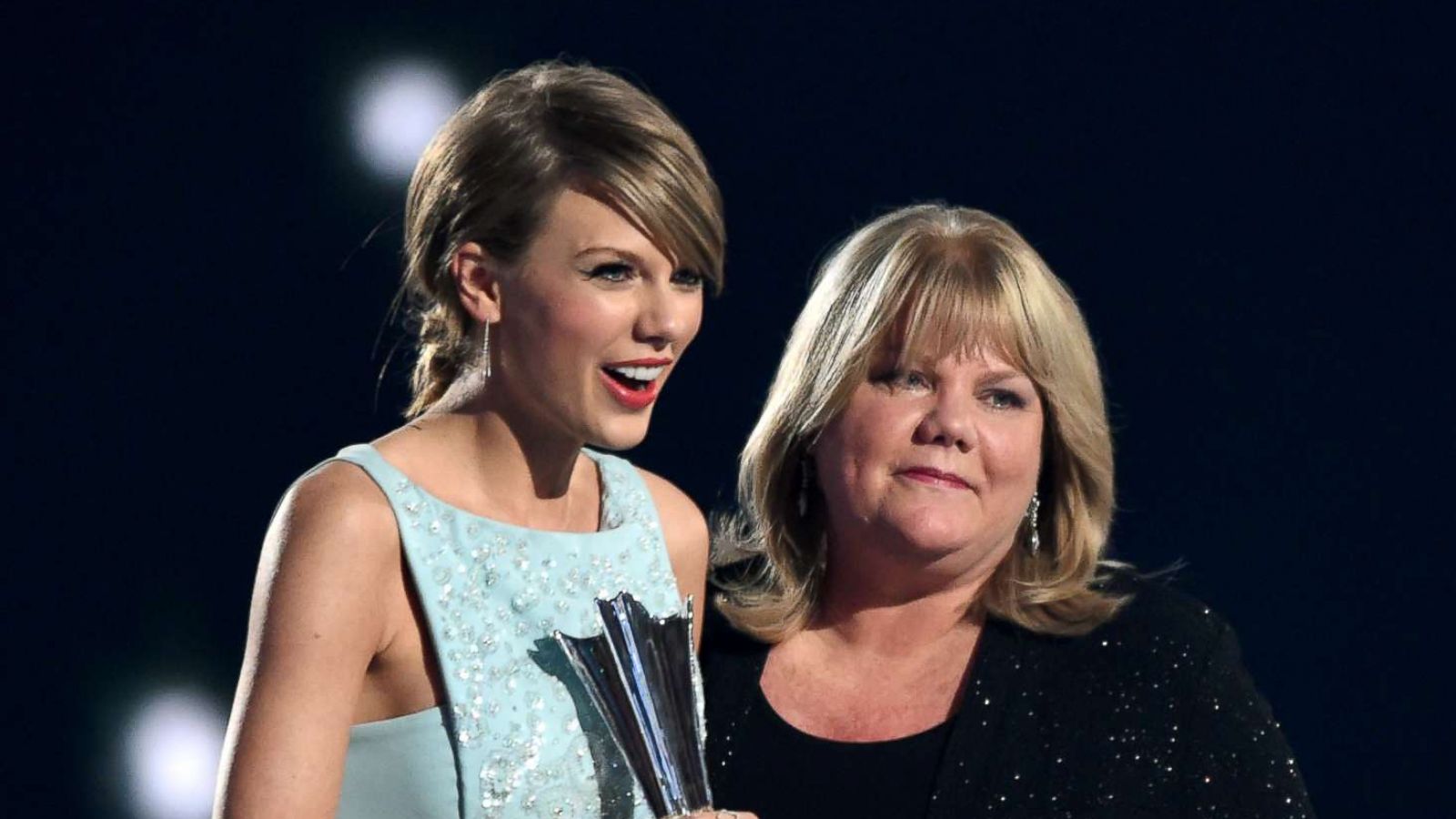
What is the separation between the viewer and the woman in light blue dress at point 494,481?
133cm

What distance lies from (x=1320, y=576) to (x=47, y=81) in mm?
1501

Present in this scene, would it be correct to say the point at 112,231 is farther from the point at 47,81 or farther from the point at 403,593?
the point at 403,593

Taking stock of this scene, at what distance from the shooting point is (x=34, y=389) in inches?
82.0

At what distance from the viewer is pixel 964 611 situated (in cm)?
178

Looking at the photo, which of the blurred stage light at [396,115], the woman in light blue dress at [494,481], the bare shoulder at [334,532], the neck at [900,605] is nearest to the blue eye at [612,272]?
the woman in light blue dress at [494,481]

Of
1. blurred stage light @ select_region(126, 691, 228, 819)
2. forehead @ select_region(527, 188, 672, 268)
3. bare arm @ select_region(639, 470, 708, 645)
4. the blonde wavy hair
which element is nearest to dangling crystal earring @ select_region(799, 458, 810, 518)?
the blonde wavy hair

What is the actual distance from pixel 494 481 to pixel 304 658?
0.22 m

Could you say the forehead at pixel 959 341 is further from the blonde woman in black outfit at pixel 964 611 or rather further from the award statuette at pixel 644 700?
the award statuette at pixel 644 700

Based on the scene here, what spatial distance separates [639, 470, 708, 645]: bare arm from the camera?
1.63m

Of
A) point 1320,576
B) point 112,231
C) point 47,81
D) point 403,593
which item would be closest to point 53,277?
point 112,231

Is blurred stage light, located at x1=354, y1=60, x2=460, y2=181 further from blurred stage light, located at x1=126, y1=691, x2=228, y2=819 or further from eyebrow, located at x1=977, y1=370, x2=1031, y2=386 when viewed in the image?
eyebrow, located at x1=977, y1=370, x2=1031, y2=386

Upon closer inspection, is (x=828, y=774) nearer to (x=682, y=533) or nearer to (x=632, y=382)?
(x=682, y=533)

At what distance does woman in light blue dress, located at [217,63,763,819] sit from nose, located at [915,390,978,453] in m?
0.28

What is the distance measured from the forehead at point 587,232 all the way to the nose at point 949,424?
1.17 feet
